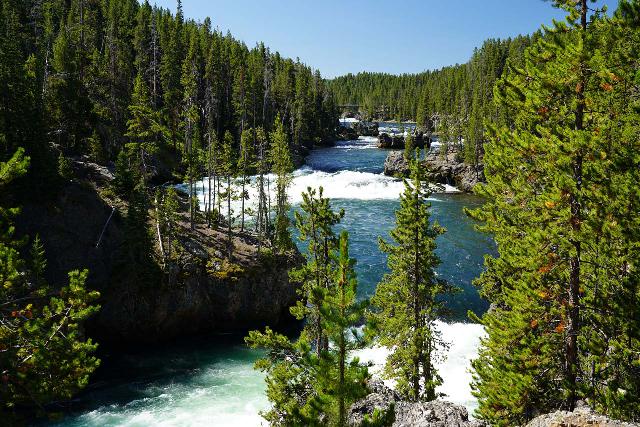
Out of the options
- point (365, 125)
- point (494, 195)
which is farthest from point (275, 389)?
point (365, 125)

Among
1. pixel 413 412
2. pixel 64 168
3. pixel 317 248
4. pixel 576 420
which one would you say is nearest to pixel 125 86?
pixel 64 168

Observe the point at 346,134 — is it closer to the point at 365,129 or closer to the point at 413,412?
the point at 365,129

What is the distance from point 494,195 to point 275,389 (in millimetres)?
10619

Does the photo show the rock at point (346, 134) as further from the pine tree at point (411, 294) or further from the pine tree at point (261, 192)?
the pine tree at point (411, 294)

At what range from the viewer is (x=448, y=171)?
273ft

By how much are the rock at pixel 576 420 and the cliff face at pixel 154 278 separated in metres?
24.7

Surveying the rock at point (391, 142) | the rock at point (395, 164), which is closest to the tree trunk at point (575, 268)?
the rock at point (395, 164)

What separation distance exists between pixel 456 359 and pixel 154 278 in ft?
71.2

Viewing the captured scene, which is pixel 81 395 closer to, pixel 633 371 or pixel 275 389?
pixel 275 389

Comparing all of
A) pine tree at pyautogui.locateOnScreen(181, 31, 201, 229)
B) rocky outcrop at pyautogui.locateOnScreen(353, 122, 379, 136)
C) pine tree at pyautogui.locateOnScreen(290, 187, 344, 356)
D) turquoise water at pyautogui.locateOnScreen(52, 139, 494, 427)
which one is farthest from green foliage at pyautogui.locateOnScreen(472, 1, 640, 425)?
rocky outcrop at pyautogui.locateOnScreen(353, 122, 379, 136)

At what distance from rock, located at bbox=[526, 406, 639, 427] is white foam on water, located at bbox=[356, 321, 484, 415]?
1443 centimetres

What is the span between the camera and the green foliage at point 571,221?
37.6ft

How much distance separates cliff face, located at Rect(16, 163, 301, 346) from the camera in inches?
1184

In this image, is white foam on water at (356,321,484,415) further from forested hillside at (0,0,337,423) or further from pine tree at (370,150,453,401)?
forested hillside at (0,0,337,423)
